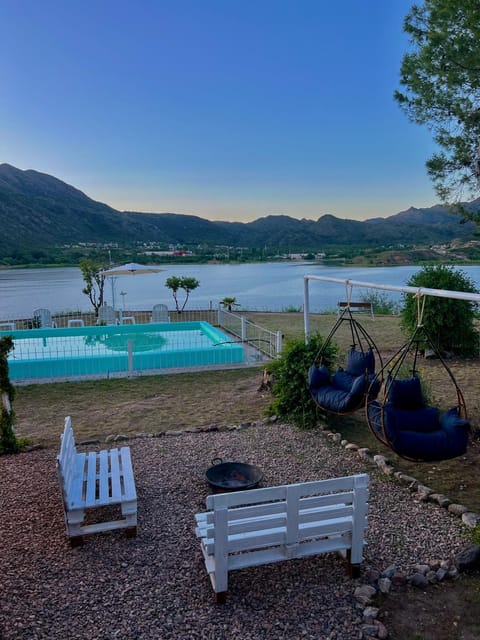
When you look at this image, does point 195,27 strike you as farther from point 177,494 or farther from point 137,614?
point 137,614

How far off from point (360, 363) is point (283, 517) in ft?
7.91

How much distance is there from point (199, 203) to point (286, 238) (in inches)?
817

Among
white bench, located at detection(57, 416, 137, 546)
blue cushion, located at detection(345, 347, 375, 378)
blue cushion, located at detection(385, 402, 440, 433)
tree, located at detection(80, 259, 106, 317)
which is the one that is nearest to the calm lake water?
tree, located at detection(80, 259, 106, 317)

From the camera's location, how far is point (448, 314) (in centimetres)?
879

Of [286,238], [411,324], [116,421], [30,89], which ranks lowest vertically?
[116,421]

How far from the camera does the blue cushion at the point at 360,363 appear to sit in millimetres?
4625

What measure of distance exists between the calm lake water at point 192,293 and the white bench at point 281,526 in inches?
244

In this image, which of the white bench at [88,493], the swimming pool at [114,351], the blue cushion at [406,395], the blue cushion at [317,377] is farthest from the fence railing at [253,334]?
the white bench at [88,493]

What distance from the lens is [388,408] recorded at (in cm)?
340

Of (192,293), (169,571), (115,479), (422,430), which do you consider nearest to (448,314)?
(422,430)

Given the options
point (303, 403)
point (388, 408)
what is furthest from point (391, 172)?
point (388, 408)

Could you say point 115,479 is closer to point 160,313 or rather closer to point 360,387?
point 360,387

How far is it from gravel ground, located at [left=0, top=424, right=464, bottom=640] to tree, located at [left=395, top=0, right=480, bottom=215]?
6.26m

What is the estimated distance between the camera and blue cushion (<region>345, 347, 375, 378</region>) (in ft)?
15.2
